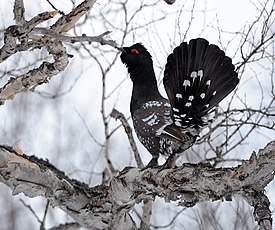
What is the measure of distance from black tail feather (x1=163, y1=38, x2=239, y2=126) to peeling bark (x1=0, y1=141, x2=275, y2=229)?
536 mm

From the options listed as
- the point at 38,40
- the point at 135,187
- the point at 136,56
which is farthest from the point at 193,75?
the point at 136,56

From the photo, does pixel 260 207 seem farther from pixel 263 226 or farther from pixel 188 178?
pixel 188 178

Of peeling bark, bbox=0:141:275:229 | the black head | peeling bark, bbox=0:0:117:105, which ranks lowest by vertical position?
peeling bark, bbox=0:141:275:229

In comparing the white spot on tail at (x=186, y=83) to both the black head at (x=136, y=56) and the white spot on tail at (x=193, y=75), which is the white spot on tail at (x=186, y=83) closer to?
the white spot on tail at (x=193, y=75)

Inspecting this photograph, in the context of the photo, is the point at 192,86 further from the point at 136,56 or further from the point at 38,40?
the point at 136,56

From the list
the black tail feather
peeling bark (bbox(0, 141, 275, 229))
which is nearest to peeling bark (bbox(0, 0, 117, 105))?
peeling bark (bbox(0, 141, 275, 229))

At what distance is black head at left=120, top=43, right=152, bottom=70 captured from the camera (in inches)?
169

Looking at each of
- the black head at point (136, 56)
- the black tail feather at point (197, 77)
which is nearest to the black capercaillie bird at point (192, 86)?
the black tail feather at point (197, 77)

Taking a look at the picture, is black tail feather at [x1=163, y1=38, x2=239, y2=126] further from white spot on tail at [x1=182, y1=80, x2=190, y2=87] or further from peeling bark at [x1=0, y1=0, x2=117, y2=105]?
peeling bark at [x1=0, y1=0, x2=117, y2=105]

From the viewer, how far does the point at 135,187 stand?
9.21 feet

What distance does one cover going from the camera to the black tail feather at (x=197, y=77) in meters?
3.05

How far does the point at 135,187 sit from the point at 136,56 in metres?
1.66

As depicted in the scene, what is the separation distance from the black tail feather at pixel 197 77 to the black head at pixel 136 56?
1134mm

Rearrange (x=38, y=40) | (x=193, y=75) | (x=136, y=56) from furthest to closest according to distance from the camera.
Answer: (x=136, y=56) → (x=193, y=75) → (x=38, y=40)
